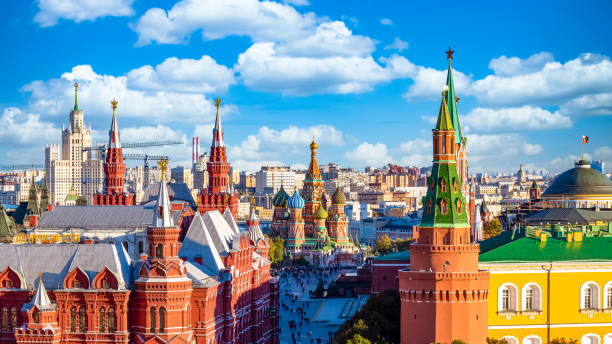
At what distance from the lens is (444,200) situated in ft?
166

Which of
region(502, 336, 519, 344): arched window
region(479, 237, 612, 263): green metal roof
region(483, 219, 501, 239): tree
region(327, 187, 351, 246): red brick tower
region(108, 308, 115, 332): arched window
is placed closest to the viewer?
region(108, 308, 115, 332): arched window

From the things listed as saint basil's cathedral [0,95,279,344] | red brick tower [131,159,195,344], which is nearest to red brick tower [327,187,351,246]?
saint basil's cathedral [0,95,279,344]

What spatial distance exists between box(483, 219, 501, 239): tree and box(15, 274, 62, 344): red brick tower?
64.4 m

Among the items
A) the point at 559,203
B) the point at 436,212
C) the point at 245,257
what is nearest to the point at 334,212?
the point at 559,203

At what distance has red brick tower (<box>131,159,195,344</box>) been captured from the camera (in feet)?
158

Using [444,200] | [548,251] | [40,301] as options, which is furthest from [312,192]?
[40,301]

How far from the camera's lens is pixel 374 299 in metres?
59.1

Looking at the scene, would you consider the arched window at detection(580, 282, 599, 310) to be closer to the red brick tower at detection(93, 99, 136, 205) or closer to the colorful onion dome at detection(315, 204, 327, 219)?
the red brick tower at detection(93, 99, 136, 205)

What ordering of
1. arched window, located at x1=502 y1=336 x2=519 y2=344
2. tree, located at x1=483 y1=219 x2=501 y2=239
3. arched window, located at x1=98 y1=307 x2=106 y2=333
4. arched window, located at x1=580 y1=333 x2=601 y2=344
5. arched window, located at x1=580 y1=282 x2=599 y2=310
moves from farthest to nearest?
1. tree, located at x1=483 y1=219 x2=501 y2=239
2. arched window, located at x1=580 y1=282 x2=599 y2=310
3. arched window, located at x1=580 y1=333 x2=601 y2=344
4. arched window, located at x1=502 y1=336 x2=519 y2=344
5. arched window, located at x1=98 y1=307 x2=106 y2=333

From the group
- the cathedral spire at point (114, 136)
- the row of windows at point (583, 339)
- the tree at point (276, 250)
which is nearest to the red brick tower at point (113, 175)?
the cathedral spire at point (114, 136)

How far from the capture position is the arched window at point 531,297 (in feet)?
174

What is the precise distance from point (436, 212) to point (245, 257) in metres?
15.1

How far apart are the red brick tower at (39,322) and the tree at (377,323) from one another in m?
15.2

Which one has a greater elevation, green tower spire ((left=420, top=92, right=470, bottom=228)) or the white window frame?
green tower spire ((left=420, top=92, right=470, bottom=228))
